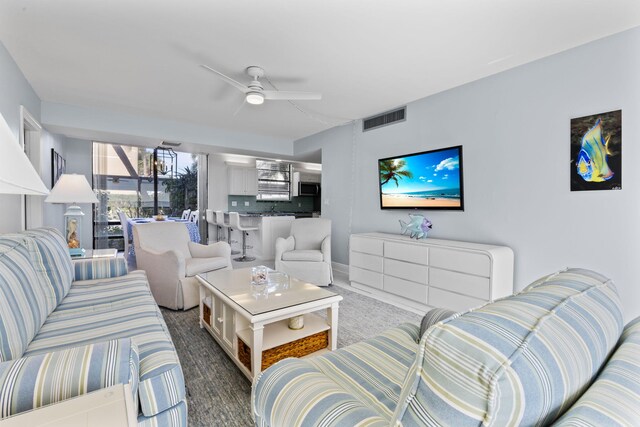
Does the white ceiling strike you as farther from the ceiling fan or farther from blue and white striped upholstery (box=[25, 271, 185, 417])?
blue and white striped upholstery (box=[25, 271, 185, 417])

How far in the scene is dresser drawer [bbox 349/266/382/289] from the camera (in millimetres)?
3588

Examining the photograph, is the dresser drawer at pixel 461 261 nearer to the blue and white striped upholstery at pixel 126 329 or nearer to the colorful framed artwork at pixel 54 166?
the blue and white striped upholstery at pixel 126 329

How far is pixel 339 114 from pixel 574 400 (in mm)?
4141

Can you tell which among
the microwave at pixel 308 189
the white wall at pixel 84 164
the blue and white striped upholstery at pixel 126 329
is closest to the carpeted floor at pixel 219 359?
the blue and white striped upholstery at pixel 126 329

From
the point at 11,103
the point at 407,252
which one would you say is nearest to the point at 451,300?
the point at 407,252

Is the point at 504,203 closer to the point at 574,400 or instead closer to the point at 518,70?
the point at 518,70

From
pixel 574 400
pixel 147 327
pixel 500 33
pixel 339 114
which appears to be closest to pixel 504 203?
pixel 500 33

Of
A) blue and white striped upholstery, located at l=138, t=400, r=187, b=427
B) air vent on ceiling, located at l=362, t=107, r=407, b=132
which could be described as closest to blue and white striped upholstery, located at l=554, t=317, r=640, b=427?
blue and white striped upholstery, located at l=138, t=400, r=187, b=427

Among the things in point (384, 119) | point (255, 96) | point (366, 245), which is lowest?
point (366, 245)

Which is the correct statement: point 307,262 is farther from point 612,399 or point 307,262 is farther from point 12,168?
point 612,399

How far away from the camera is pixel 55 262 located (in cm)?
193

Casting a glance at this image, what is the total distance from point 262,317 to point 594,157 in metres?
2.83

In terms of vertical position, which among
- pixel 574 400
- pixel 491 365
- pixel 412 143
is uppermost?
pixel 412 143

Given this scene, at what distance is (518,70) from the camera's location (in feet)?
9.16
